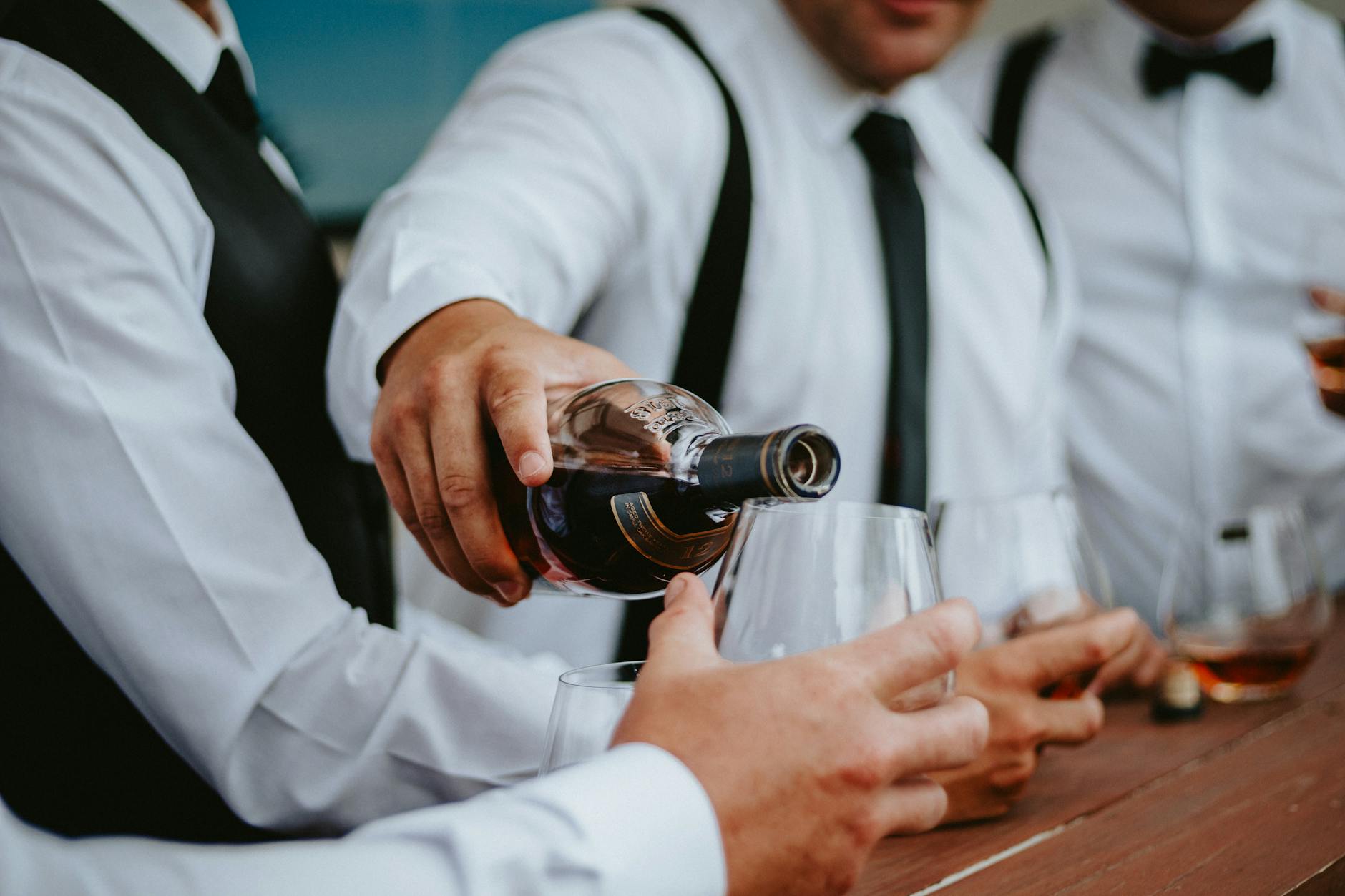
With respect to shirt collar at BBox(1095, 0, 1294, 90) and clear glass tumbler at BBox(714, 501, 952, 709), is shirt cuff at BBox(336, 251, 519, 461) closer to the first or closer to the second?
clear glass tumbler at BBox(714, 501, 952, 709)

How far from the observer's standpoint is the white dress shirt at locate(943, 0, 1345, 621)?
2.13m

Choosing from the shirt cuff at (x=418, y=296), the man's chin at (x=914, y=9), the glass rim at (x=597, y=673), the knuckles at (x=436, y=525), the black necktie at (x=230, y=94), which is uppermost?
the man's chin at (x=914, y=9)

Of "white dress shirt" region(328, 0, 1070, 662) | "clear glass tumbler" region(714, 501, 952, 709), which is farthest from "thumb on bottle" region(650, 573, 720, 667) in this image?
"white dress shirt" region(328, 0, 1070, 662)

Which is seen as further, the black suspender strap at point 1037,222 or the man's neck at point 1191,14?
the man's neck at point 1191,14

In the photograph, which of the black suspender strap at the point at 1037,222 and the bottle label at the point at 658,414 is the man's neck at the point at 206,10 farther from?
the black suspender strap at the point at 1037,222

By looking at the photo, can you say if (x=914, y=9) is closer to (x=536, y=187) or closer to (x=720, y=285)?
(x=720, y=285)

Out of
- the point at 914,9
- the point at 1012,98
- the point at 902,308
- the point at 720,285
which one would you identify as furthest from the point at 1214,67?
the point at 720,285

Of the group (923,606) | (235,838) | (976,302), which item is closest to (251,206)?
(235,838)

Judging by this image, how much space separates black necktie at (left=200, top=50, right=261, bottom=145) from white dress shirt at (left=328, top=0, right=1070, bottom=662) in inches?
6.2

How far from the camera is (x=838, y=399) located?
155cm

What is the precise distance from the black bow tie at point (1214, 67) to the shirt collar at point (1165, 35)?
0.09ft

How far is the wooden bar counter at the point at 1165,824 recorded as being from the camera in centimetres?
75

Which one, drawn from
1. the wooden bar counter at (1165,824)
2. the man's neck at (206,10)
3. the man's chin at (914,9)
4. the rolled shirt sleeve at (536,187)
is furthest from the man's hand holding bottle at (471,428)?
the man's chin at (914,9)

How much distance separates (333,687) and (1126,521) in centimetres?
177
